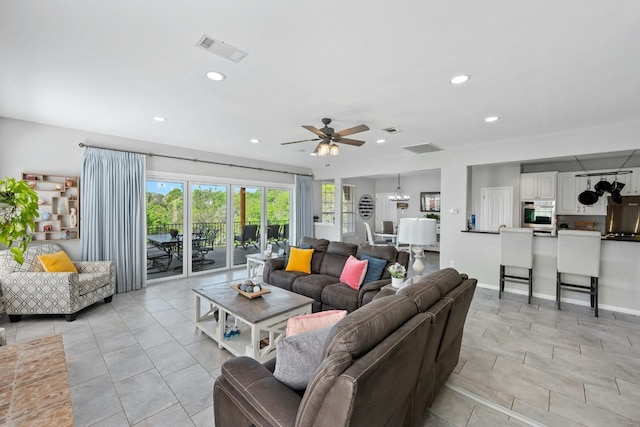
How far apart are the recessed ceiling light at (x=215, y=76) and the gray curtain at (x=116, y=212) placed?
123 inches

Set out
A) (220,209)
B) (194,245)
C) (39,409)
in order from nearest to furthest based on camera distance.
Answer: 1. (39,409)
2. (194,245)
3. (220,209)

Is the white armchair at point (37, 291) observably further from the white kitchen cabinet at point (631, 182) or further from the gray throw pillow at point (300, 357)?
the white kitchen cabinet at point (631, 182)

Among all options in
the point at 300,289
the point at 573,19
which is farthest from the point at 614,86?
the point at 300,289

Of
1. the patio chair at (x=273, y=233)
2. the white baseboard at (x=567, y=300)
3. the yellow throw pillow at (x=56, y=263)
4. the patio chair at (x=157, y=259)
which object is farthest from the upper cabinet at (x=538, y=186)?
the yellow throw pillow at (x=56, y=263)

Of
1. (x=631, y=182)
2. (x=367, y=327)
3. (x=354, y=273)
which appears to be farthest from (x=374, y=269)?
(x=631, y=182)

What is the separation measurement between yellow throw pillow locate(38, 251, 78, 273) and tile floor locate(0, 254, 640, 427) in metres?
0.60

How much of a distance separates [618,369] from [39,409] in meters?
4.20

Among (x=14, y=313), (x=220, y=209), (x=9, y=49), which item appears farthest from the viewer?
(x=220, y=209)

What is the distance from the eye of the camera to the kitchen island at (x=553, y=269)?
13.0 ft

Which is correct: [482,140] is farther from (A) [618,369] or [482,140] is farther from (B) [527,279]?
(A) [618,369]

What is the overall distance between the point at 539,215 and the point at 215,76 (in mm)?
7055

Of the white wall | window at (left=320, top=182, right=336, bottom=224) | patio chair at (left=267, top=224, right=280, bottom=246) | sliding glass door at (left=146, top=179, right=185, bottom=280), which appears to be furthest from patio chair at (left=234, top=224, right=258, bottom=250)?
window at (left=320, top=182, right=336, bottom=224)

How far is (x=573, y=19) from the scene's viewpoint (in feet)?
5.88

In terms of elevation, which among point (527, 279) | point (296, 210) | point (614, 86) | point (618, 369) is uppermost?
point (614, 86)
